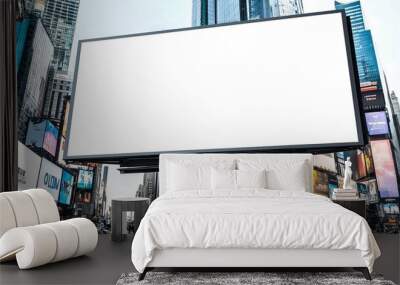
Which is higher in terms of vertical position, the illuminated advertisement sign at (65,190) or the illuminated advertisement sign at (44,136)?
the illuminated advertisement sign at (44,136)

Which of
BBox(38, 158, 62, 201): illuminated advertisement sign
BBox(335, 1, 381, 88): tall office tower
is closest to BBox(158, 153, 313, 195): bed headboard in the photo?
BBox(335, 1, 381, 88): tall office tower

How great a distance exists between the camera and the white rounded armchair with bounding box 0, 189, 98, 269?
10.1 feet

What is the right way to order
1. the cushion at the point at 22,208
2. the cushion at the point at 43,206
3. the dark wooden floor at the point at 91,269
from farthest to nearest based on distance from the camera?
the cushion at the point at 43,206
the cushion at the point at 22,208
the dark wooden floor at the point at 91,269

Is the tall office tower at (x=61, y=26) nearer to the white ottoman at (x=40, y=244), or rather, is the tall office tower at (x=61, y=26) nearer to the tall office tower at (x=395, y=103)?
the white ottoman at (x=40, y=244)

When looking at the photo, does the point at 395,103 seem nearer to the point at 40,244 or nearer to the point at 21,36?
the point at 40,244

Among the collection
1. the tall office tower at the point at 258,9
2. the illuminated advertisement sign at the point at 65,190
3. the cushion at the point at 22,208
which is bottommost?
the cushion at the point at 22,208

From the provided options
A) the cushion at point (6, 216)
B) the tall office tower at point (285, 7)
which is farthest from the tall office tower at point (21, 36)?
the tall office tower at point (285, 7)

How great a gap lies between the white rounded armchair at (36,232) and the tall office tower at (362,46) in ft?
11.7

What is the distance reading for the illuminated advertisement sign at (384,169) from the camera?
4.88 m

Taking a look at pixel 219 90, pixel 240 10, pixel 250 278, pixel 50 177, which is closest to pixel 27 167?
pixel 50 177

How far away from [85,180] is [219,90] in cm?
204

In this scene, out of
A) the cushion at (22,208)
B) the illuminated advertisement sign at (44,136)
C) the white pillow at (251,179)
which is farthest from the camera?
the illuminated advertisement sign at (44,136)

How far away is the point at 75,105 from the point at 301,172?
8.91 ft

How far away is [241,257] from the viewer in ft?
9.06
